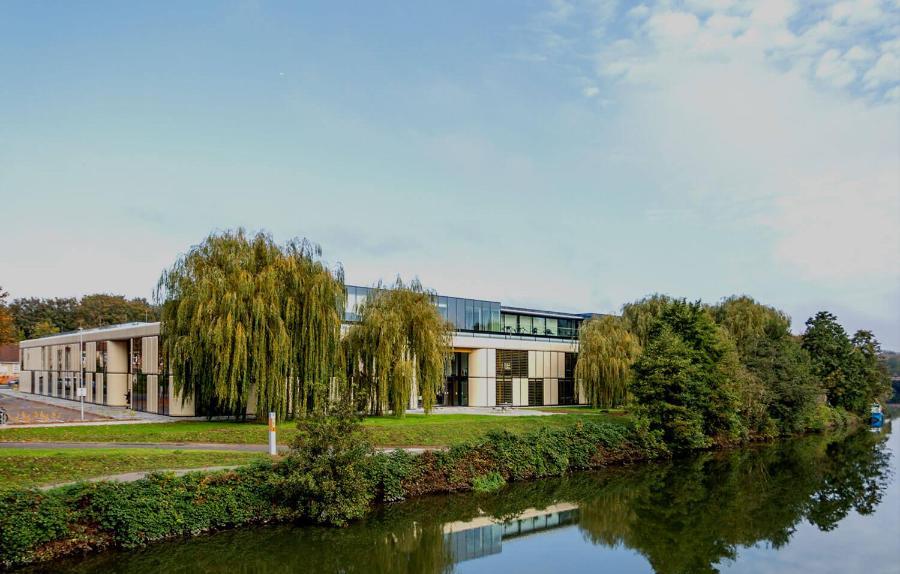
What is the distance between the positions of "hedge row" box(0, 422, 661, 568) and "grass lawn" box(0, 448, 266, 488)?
174 centimetres

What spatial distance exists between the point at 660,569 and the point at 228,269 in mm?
18208

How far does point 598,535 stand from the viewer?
60.1 feet

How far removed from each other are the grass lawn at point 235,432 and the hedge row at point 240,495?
285cm

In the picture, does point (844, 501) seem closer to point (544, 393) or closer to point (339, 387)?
point (339, 387)

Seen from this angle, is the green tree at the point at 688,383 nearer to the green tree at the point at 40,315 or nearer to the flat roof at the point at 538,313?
the flat roof at the point at 538,313

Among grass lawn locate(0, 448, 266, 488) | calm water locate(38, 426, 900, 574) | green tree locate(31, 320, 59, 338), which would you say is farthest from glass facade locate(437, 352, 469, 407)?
green tree locate(31, 320, 59, 338)

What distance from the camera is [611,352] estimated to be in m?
41.0

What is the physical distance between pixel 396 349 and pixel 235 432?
817 centimetres

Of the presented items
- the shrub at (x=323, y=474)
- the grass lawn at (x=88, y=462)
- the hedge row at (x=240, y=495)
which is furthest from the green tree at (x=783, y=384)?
the grass lawn at (x=88, y=462)

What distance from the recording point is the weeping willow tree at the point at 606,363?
40531 mm

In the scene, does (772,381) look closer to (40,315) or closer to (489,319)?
(489,319)

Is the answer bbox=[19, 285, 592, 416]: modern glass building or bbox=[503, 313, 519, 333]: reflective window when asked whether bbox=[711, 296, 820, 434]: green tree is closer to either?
bbox=[19, 285, 592, 416]: modern glass building

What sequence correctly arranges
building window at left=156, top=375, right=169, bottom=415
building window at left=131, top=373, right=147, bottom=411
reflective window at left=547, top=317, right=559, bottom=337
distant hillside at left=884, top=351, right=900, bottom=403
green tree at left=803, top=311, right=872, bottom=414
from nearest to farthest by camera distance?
building window at left=156, top=375, right=169, bottom=415 < building window at left=131, top=373, right=147, bottom=411 < green tree at left=803, top=311, right=872, bottom=414 < reflective window at left=547, top=317, right=559, bottom=337 < distant hillside at left=884, top=351, right=900, bottom=403

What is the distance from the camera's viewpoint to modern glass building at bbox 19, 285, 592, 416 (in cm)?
3559
